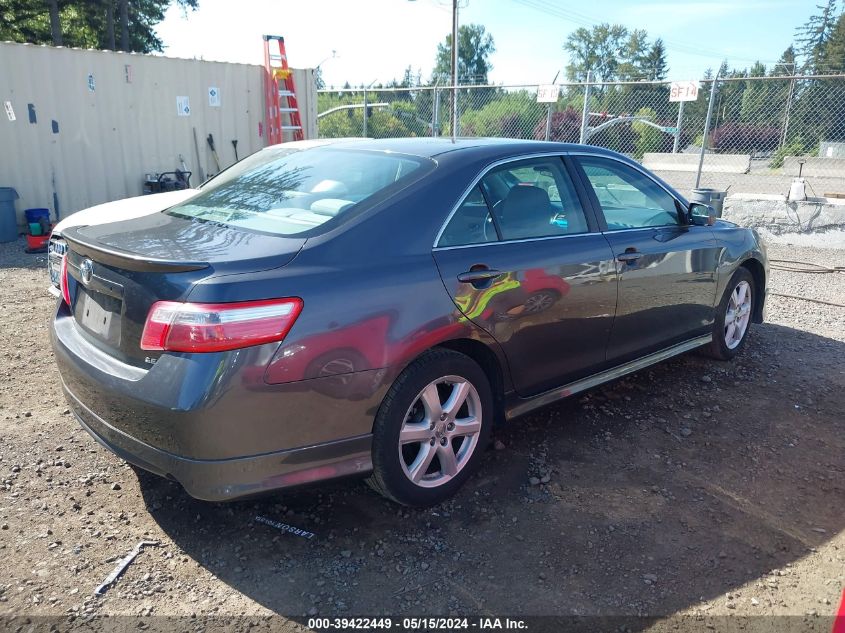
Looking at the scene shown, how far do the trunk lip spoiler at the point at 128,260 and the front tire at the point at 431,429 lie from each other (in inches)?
37.5

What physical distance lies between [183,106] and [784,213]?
9675 mm

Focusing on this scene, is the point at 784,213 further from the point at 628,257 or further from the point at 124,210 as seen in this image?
the point at 124,210

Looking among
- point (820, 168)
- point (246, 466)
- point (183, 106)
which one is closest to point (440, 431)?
point (246, 466)

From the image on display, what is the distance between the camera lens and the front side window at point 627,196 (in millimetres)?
4023

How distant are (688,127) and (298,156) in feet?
93.5

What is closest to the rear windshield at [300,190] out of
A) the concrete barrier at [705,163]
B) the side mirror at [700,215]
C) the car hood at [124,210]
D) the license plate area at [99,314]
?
the license plate area at [99,314]

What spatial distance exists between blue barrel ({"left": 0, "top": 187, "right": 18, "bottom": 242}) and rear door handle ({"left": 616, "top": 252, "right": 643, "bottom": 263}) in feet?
28.3

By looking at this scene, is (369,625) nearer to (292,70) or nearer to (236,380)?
(236,380)

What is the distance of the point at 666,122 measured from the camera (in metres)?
22.2

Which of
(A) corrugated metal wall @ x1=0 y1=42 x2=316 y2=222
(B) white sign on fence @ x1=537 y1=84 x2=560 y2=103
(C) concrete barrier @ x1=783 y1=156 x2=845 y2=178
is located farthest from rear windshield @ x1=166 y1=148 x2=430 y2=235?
(C) concrete barrier @ x1=783 y1=156 x2=845 y2=178

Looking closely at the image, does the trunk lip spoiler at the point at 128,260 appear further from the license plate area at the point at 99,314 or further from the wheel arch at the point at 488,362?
the wheel arch at the point at 488,362

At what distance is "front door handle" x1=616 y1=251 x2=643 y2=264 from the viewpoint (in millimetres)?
3879

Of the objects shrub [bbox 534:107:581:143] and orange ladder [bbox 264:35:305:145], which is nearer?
orange ladder [bbox 264:35:305:145]

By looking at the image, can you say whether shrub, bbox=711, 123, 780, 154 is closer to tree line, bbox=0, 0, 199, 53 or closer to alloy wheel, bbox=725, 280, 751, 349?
alloy wheel, bbox=725, 280, 751, 349
